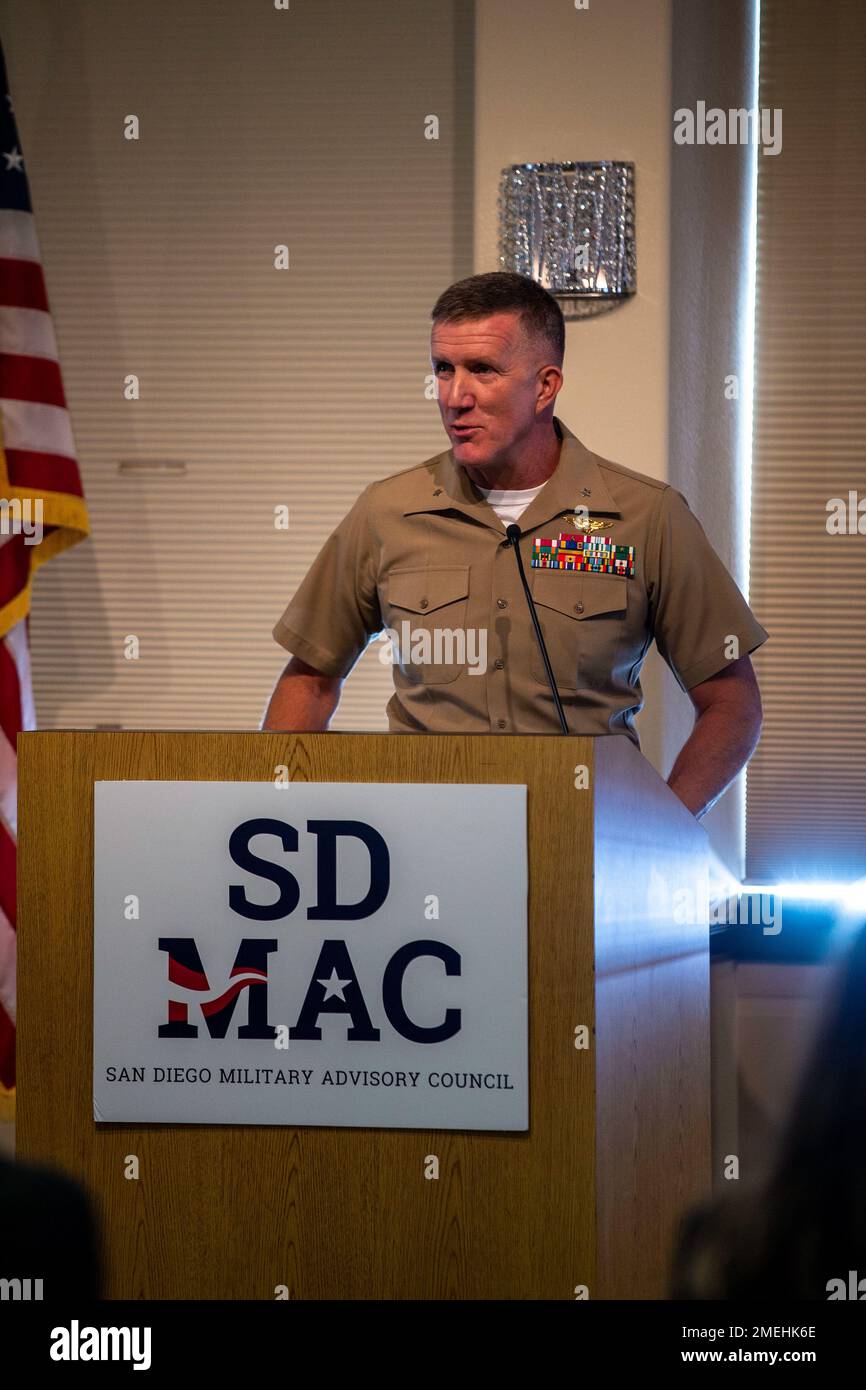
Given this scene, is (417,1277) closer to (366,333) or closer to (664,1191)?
(664,1191)

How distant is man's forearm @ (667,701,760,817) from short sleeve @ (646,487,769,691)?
3.2 inches

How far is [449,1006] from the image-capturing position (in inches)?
62.0

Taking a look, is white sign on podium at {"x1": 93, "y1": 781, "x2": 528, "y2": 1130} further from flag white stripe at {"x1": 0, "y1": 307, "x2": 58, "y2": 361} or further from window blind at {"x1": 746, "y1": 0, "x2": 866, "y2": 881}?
window blind at {"x1": 746, "y1": 0, "x2": 866, "y2": 881}

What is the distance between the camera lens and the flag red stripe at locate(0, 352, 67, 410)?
3.59m

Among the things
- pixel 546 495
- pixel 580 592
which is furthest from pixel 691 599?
pixel 546 495

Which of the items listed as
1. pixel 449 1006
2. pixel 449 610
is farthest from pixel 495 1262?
pixel 449 610

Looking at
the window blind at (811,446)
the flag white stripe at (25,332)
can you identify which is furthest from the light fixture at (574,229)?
the flag white stripe at (25,332)

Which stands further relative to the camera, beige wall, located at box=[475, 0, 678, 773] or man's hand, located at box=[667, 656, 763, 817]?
beige wall, located at box=[475, 0, 678, 773]

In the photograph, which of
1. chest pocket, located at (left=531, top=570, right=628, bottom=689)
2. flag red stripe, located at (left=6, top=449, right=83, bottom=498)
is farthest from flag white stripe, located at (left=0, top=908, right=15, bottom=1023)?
chest pocket, located at (left=531, top=570, right=628, bottom=689)

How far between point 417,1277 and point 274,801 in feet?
1.69

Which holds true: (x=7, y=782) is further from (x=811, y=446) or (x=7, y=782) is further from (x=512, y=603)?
(x=811, y=446)

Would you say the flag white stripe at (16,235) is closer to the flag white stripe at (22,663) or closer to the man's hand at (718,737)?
the flag white stripe at (22,663)

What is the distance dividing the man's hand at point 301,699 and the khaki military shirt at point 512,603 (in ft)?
0.08

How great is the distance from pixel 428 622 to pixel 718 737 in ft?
1.77
